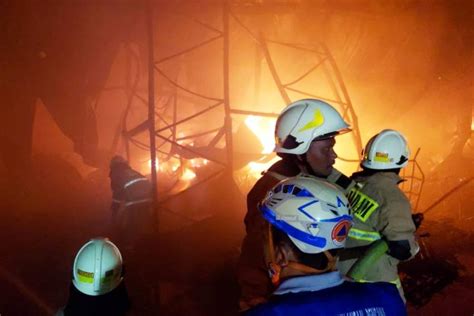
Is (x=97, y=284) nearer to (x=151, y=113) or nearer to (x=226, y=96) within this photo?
(x=151, y=113)

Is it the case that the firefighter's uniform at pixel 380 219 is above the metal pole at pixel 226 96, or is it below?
below

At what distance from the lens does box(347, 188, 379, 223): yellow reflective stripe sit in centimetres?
287

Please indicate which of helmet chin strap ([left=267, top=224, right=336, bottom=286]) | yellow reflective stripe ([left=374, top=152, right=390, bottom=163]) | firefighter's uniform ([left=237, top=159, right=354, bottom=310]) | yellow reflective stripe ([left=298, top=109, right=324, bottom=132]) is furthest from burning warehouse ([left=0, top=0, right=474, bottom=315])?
helmet chin strap ([left=267, top=224, right=336, bottom=286])

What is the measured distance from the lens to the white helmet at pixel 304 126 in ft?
9.35

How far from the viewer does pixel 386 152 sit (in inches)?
128

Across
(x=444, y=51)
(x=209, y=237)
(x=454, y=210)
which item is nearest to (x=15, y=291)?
(x=209, y=237)

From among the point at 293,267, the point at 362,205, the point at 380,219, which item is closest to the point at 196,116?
the point at 362,205

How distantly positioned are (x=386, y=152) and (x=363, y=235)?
0.81m

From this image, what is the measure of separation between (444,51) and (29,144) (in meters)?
11.8

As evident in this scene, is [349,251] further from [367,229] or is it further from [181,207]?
[181,207]

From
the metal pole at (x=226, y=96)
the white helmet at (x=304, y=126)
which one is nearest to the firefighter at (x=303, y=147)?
the white helmet at (x=304, y=126)

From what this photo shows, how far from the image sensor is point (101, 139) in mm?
13594

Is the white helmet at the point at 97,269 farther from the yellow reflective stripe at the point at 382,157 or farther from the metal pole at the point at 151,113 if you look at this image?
the metal pole at the point at 151,113

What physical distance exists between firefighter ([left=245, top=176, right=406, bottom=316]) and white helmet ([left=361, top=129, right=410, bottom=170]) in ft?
5.10
